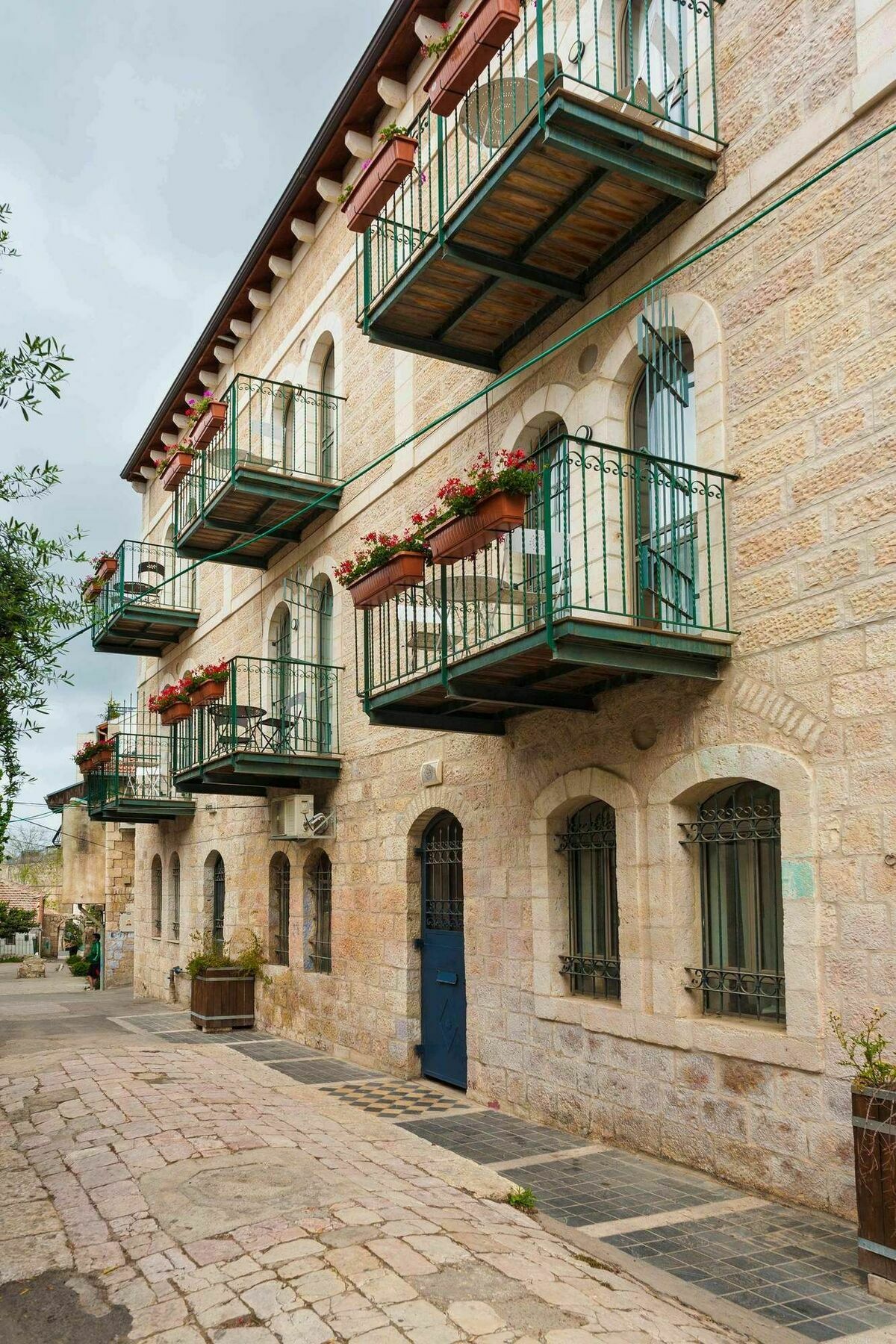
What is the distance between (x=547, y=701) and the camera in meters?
8.45

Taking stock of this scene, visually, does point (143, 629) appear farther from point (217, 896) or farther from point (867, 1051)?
point (867, 1051)

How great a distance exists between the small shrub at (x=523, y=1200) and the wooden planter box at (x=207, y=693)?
362 inches

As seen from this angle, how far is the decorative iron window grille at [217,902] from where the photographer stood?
18.2 m

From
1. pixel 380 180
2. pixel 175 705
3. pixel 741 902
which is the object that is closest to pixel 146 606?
pixel 175 705

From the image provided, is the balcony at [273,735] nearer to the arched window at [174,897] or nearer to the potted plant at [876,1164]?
the arched window at [174,897]

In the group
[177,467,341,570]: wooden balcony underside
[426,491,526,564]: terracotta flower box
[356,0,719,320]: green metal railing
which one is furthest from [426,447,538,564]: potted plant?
[177,467,341,570]: wooden balcony underside

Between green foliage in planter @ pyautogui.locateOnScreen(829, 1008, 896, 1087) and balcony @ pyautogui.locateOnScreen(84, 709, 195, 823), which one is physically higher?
balcony @ pyautogui.locateOnScreen(84, 709, 195, 823)

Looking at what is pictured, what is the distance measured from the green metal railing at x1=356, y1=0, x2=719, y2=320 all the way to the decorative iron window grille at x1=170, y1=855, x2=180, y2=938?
45.3ft

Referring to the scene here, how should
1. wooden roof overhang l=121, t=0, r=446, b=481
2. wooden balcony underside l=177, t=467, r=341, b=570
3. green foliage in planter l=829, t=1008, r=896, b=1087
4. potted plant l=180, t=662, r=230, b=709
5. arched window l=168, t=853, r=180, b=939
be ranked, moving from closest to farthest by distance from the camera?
green foliage in planter l=829, t=1008, r=896, b=1087 < wooden roof overhang l=121, t=0, r=446, b=481 < wooden balcony underside l=177, t=467, r=341, b=570 < potted plant l=180, t=662, r=230, b=709 < arched window l=168, t=853, r=180, b=939

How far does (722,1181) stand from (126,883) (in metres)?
24.1

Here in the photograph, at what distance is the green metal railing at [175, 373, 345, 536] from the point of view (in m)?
14.1

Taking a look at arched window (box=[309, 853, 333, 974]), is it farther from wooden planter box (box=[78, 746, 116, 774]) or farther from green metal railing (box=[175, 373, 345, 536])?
wooden planter box (box=[78, 746, 116, 774])

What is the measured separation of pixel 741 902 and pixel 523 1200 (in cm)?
222

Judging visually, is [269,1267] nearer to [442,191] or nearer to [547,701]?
[547,701]
